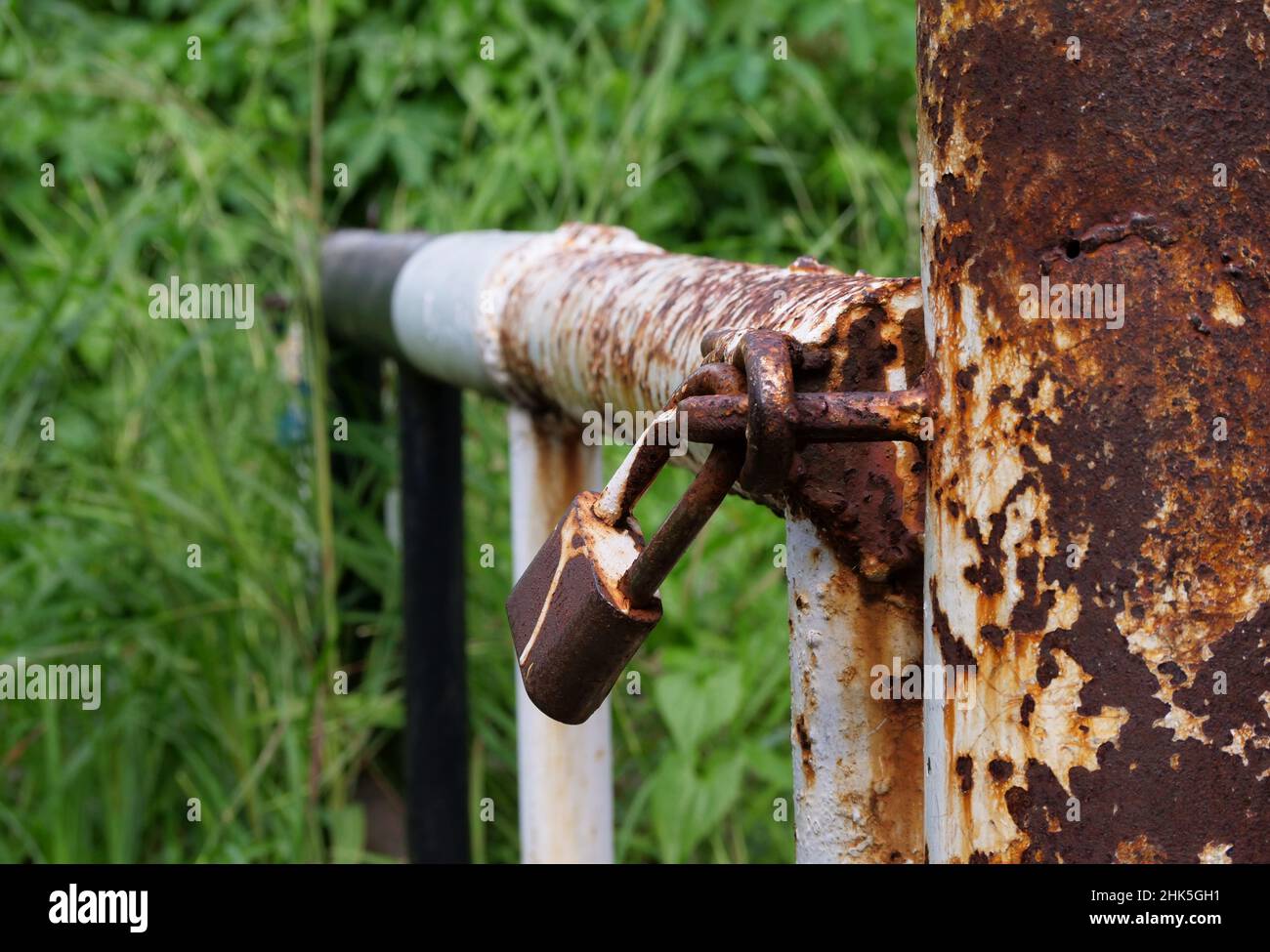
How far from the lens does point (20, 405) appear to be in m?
1.85

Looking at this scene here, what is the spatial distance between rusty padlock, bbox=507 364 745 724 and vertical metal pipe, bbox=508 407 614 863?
1.62 feet

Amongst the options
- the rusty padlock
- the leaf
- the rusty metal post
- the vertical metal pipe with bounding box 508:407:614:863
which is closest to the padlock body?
the rusty padlock

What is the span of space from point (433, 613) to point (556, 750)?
0.33m

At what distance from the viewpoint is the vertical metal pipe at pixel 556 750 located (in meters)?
1.08

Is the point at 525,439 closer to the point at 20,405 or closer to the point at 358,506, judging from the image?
the point at 358,506

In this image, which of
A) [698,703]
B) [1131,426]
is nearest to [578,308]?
[1131,426]

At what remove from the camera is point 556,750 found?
1.08 meters

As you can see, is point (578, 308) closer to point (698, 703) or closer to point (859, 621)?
point (859, 621)

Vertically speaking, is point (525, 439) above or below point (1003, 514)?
above

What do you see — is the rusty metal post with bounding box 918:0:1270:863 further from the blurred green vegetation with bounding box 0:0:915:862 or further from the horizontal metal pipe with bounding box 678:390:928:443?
the blurred green vegetation with bounding box 0:0:915:862

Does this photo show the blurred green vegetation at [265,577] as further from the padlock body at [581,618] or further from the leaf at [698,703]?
the padlock body at [581,618]

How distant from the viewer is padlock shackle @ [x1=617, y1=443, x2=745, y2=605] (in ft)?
1.71

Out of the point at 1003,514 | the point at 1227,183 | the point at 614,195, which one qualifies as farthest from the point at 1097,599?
the point at 614,195
